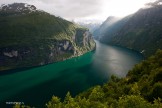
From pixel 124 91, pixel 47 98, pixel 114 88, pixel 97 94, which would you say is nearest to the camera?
pixel 97 94

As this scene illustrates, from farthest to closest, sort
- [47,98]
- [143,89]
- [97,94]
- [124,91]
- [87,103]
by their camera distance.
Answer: [47,98] → [124,91] → [143,89] → [97,94] → [87,103]

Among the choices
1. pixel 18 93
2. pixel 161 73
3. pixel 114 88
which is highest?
pixel 161 73

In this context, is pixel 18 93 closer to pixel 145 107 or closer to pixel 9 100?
pixel 9 100

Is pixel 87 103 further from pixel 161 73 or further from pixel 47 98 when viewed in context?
pixel 47 98

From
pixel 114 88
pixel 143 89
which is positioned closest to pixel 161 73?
pixel 143 89

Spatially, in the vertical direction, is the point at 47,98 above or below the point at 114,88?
below

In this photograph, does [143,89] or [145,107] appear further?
[143,89]
